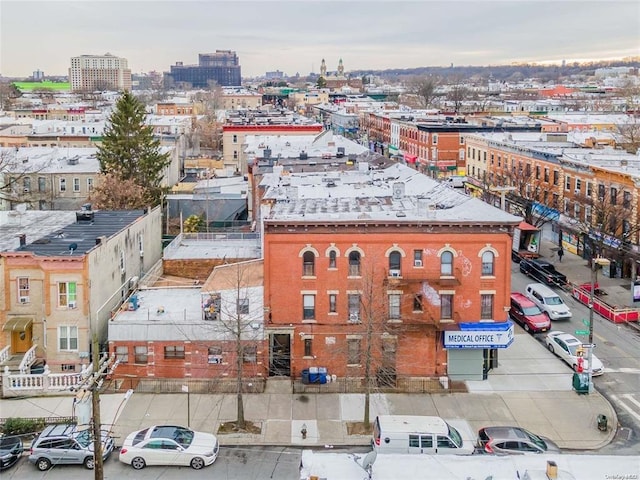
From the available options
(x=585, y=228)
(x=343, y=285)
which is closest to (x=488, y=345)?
(x=343, y=285)

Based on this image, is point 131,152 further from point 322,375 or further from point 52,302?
point 322,375

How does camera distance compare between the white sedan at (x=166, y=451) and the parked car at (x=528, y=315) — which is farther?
the parked car at (x=528, y=315)

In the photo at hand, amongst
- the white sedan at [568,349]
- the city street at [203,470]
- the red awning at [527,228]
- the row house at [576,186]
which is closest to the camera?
the city street at [203,470]

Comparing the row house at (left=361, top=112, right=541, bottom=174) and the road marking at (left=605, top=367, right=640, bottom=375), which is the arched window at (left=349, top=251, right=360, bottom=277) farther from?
the row house at (left=361, top=112, right=541, bottom=174)

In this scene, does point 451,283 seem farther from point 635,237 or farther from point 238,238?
point 635,237

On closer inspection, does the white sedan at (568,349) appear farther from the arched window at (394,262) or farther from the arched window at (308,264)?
the arched window at (308,264)

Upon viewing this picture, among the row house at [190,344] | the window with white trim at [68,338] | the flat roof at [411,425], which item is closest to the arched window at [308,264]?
the row house at [190,344]
